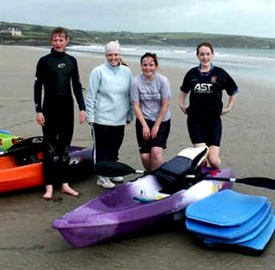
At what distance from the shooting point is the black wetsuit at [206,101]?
544cm

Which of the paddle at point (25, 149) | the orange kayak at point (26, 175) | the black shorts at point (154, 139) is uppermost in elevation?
the black shorts at point (154, 139)

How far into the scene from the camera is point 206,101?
5.46 m

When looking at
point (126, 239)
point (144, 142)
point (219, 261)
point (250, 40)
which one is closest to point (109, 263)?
point (126, 239)

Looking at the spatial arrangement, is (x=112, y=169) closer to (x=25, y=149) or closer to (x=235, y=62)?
(x=25, y=149)

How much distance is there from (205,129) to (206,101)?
12.8 inches

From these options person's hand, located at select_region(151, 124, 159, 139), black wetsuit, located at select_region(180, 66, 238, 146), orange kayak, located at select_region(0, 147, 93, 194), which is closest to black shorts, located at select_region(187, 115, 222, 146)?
black wetsuit, located at select_region(180, 66, 238, 146)

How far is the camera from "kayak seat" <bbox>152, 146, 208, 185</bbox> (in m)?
4.72

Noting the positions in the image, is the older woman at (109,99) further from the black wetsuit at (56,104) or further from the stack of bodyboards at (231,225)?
the stack of bodyboards at (231,225)

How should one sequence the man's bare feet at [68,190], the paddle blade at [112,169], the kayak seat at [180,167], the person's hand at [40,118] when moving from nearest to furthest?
1. the kayak seat at [180,167]
2. the paddle blade at [112,169]
3. the person's hand at [40,118]
4. the man's bare feet at [68,190]

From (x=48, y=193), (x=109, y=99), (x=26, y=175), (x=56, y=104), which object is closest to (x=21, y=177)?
(x=26, y=175)

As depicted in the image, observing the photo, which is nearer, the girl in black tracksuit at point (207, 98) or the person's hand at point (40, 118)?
the person's hand at point (40, 118)

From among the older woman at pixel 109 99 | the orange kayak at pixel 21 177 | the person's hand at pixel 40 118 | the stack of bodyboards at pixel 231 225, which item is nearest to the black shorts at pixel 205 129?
the older woman at pixel 109 99

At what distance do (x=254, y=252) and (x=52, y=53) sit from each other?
2841mm

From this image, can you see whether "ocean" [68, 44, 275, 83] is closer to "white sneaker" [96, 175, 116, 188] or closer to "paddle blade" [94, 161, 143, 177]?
"white sneaker" [96, 175, 116, 188]
